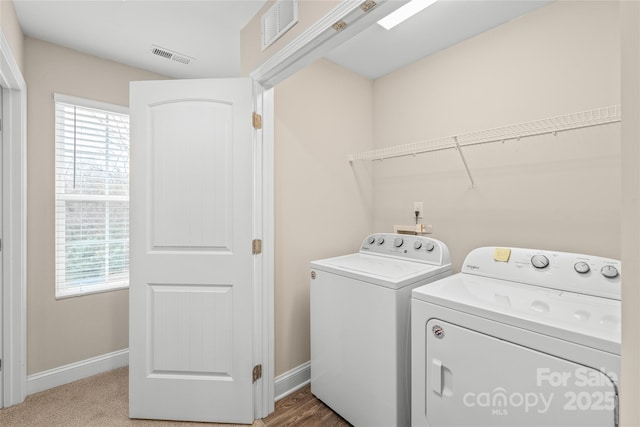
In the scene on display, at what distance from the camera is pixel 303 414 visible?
190 centimetres

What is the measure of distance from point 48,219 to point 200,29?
1.68 meters

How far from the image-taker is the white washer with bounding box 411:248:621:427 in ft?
3.21

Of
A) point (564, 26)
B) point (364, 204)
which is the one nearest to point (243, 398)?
point (364, 204)

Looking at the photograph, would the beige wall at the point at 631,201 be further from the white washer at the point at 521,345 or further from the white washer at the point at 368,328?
the white washer at the point at 368,328

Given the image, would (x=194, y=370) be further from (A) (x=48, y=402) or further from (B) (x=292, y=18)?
(B) (x=292, y=18)

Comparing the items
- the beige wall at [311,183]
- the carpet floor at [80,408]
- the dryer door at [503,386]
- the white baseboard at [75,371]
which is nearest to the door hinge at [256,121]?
the beige wall at [311,183]

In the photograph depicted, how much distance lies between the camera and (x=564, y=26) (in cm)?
169

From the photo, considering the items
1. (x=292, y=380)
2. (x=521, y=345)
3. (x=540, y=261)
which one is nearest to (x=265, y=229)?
(x=292, y=380)

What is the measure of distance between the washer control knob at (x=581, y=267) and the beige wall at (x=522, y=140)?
0.30 meters

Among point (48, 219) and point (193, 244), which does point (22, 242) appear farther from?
point (193, 244)

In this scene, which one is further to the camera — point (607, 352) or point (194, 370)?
point (194, 370)

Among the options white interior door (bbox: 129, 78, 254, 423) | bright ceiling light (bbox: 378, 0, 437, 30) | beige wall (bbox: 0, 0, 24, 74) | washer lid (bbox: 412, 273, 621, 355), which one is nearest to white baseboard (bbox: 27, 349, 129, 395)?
white interior door (bbox: 129, 78, 254, 423)

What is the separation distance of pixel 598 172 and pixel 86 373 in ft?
11.8

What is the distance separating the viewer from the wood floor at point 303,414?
1.83 meters
